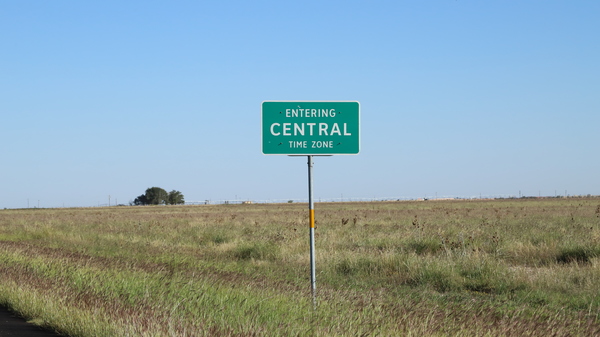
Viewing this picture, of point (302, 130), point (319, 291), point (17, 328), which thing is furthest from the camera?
point (302, 130)

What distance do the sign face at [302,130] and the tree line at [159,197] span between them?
16693 cm

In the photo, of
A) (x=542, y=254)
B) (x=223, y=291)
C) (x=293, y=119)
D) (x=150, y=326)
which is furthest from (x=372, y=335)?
(x=542, y=254)

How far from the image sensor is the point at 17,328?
8.39 meters

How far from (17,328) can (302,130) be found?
494 centimetres

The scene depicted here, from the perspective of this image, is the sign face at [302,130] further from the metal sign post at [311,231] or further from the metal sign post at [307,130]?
the metal sign post at [311,231]

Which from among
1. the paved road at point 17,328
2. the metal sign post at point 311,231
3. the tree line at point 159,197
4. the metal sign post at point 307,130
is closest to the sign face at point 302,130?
the metal sign post at point 307,130

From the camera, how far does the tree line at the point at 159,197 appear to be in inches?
6841

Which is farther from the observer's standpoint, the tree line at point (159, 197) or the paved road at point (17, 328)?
the tree line at point (159, 197)

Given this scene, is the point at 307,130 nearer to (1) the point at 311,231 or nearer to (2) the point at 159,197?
(1) the point at 311,231

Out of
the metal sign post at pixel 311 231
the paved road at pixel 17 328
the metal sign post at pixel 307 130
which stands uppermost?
the metal sign post at pixel 307 130

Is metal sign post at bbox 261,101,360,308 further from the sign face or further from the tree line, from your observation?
the tree line

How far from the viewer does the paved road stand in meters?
7.96

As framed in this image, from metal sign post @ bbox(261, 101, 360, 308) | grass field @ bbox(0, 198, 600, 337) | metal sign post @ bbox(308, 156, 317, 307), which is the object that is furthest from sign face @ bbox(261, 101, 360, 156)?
grass field @ bbox(0, 198, 600, 337)

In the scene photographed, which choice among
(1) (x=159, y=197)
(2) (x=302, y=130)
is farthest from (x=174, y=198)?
(2) (x=302, y=130)
